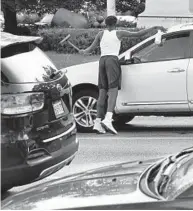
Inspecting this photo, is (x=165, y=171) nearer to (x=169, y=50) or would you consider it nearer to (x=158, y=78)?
(x=158, y=78)

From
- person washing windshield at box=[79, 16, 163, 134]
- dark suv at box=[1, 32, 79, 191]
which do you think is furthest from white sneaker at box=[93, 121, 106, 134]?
dark suv at box=[1, 32, 79, 191]

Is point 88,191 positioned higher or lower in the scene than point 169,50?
higher

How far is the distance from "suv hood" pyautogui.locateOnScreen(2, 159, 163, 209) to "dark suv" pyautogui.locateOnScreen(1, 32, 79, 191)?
146 centimetres

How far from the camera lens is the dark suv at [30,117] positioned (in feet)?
19.3

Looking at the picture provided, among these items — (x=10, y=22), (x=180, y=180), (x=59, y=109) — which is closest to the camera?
(x=180, y=180)

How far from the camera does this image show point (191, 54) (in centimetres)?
1084

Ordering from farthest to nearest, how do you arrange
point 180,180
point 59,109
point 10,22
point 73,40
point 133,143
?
point 10,22, point 73,40, point 133,143, point 59,109, point 180,180

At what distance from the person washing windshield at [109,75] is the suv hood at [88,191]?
629 centimetres

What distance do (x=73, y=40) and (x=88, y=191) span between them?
1927 cm

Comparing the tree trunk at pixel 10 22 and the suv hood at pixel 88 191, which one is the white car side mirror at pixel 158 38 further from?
the tree trunk at pixel 10 22

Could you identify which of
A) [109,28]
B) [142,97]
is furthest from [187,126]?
[109,28]

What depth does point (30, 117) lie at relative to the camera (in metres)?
6.08

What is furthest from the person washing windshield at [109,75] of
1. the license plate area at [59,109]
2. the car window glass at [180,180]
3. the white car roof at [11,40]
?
the car window glass at [180,180]

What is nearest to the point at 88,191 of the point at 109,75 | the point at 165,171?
the point at 165,171
